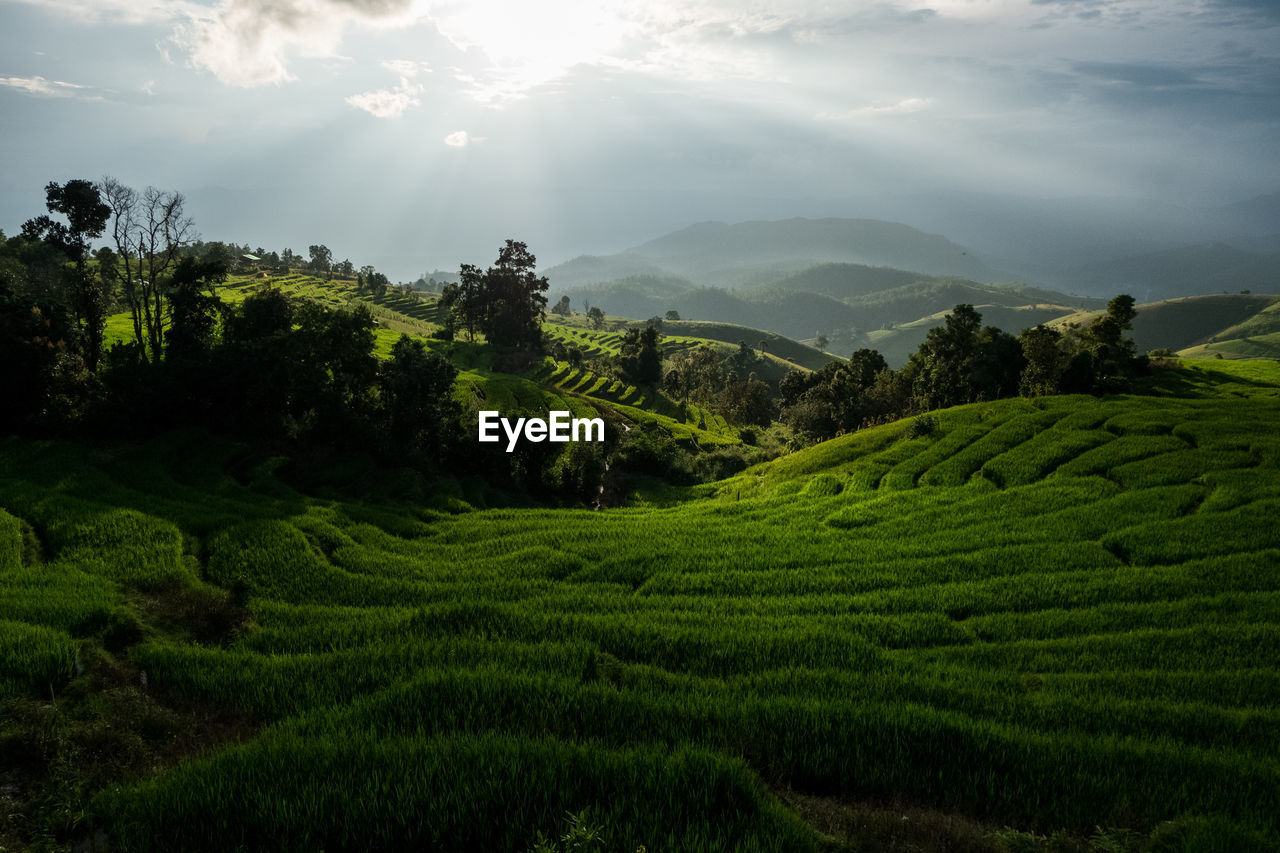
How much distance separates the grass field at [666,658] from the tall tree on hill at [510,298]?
241 feet

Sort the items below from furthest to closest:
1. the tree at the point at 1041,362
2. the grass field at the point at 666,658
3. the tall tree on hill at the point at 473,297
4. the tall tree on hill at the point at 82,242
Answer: the tall tree on hill at the point at 473,297 → the tree at the point at 1041,362 → the tall tree on hill at the point at 82,242 → the grass field at the point at 666,658

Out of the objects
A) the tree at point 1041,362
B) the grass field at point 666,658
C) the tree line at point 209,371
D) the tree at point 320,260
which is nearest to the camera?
the grass field at point 666,658

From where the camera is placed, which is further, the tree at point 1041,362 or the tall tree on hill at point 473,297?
the tall tree on hill at point 473,297

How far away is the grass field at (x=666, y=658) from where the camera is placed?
6922mm

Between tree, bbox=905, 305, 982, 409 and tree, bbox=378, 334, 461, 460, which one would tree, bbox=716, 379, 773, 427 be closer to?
tree, bbox=905, 305, 982, 409

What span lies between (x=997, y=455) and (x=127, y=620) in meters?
34.4

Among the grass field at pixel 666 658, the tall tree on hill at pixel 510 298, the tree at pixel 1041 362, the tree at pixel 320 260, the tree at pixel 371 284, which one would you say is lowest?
the grass field at pixel 666 658

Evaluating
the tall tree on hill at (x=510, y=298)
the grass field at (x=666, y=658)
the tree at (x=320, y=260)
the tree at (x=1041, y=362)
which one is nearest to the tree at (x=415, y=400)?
the grass field at (x=666, y=658)

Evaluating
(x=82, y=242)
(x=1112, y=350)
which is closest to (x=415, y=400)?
(x=82, y=242)

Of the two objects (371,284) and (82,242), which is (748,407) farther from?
(371,284)

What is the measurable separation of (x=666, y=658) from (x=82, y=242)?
57.3m

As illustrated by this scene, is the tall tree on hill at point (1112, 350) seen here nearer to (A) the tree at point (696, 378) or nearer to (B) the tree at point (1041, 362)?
(B) the tree at point (1041, 362)

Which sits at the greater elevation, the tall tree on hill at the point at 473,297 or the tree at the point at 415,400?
the tall tree on hill at the point at 473,297

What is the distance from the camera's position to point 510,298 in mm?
97625
